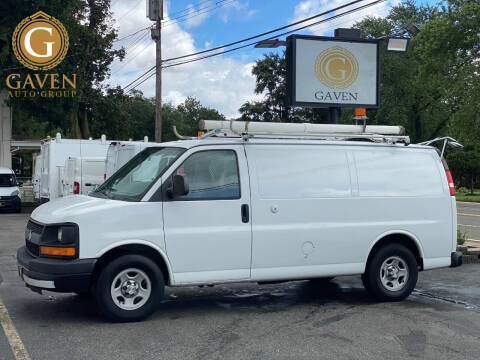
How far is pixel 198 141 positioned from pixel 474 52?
118ft

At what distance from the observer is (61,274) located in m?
6.11

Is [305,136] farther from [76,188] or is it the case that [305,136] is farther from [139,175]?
[76,188]

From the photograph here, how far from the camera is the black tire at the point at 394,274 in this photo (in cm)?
762

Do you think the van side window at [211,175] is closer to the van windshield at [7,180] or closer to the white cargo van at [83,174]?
the white cargo van at [83,174]

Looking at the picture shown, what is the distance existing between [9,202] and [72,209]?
18762 millimetres

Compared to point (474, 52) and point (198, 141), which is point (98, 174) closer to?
point (198, 141)

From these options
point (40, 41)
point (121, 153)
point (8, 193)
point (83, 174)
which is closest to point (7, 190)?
point (8, 193)

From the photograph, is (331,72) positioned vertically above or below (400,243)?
above

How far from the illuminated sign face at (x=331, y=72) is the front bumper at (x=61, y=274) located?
8558 millimetres

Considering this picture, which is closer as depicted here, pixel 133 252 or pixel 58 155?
pixel 133 252

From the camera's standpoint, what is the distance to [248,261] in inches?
271

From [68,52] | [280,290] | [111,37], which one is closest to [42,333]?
[280,290]

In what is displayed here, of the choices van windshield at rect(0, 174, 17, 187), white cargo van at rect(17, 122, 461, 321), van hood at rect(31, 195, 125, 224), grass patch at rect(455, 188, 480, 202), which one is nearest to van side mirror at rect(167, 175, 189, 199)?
white cargo van at rect(17, 122, 461, 321)

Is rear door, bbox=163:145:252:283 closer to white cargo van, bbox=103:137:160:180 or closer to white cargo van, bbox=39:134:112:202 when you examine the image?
white cargo van, bbox=103:137:160:180
